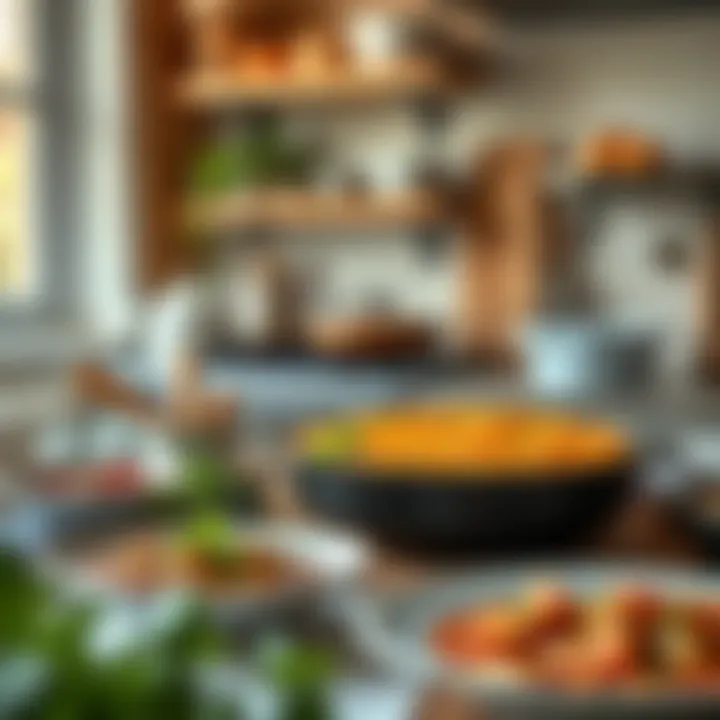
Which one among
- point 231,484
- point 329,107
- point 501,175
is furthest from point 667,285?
point 231,484

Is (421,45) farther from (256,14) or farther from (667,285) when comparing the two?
(667,285)

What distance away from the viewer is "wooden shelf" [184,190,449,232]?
3.04 meters

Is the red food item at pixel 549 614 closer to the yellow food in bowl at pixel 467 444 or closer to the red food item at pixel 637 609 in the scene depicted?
the red food item at pixel 637 609

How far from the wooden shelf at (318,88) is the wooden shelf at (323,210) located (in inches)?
8.1

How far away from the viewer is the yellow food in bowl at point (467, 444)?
3.56ft

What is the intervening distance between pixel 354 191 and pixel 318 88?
222 millimetres

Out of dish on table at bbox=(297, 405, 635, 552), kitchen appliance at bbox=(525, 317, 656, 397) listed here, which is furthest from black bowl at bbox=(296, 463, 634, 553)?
kitchen appliance at bbox=(525, 317, 656, 397)

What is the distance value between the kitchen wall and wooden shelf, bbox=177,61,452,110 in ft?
0.51

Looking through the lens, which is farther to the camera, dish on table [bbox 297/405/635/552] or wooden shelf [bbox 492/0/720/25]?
wooden shelf [bbox 492/0/720/25]

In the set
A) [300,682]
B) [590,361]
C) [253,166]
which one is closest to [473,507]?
[300,682]

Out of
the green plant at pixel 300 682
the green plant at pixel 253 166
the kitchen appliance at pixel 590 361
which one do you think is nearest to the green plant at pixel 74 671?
the green plant at pixel 300 682

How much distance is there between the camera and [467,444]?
44.7 inches

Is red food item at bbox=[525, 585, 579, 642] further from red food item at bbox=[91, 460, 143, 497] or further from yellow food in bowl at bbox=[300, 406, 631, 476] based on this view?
red food item at bbox=[91, 460, 143, 497]

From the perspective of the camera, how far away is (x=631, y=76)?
9.93 ft
